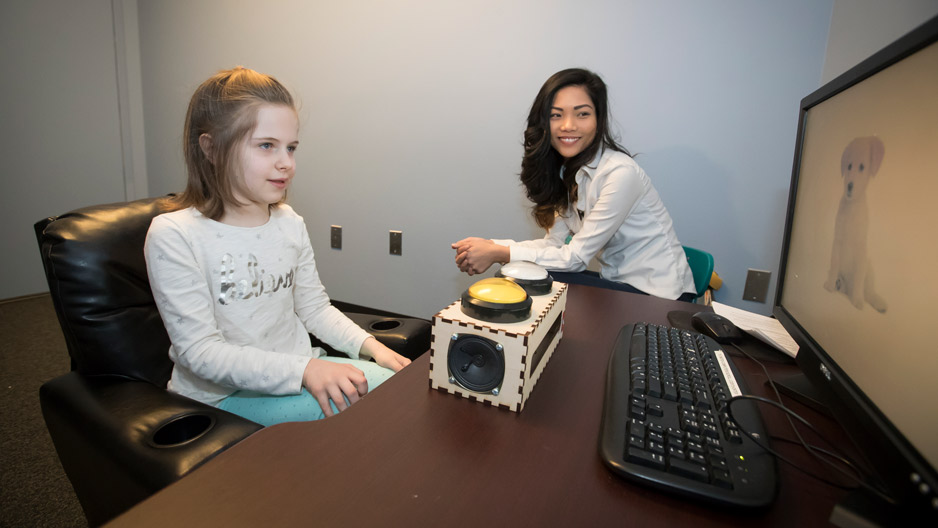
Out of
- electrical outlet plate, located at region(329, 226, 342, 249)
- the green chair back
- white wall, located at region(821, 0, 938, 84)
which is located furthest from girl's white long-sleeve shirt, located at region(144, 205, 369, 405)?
electrical outlet plate, located at region(329, 226, 342, 249)

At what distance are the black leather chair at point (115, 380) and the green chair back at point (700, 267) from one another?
100 cm

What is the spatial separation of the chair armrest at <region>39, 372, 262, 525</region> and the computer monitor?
2.27ft

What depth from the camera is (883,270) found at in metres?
0.46

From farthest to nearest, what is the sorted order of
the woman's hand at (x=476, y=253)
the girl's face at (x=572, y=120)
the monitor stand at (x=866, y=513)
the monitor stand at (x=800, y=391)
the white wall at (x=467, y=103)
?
1. the white wall at (x=467, y=103)
2. the girl's face at (x=572, y=120)
3. the woman's hand at (x=476, y=253)
4. the monitor stand at (x=800, y=391)
5. the monitor stand at (x=866, y=513)

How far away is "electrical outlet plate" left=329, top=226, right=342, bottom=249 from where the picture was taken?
2822 millimetres

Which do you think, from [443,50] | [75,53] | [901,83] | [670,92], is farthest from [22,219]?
[901,83]

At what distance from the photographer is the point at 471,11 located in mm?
2260

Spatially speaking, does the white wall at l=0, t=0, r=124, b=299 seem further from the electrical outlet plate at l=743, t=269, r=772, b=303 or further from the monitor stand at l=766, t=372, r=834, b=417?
the electrical outlet plate at l=743, t=269, r=772, b=303

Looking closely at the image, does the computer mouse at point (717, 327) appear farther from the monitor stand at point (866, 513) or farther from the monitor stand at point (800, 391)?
the monitor stand at point (866, 513)

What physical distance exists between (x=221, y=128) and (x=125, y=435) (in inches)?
22.9

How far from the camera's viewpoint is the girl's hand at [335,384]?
76 cm

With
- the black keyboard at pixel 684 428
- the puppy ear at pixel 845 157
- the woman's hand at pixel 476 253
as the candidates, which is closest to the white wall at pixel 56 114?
the woman's hand at pixel 476 253

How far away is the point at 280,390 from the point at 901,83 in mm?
957

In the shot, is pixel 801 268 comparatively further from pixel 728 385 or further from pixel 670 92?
pixel 670 92
